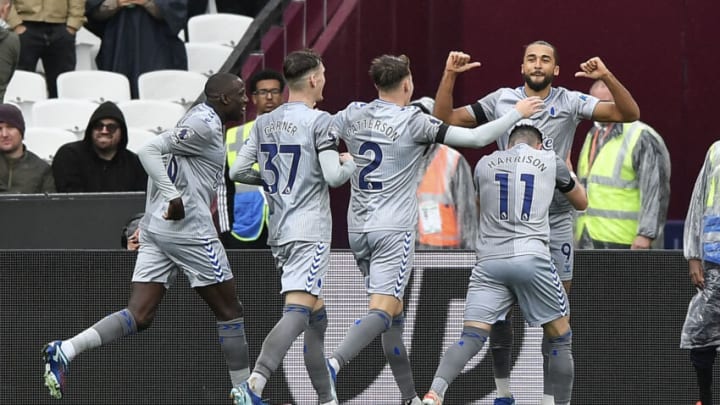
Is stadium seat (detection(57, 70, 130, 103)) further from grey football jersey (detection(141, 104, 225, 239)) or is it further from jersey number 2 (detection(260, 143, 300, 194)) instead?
jersey number 2 (detection(260, 143, 300, 194))

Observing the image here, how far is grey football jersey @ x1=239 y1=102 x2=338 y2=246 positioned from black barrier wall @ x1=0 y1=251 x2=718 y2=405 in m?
1.69

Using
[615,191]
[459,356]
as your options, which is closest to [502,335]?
[459,356]

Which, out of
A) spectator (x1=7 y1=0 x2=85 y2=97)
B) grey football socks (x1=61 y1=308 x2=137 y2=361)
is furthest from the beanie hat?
grey football socks (x1=61 y1=308 x2=137 y2=361)

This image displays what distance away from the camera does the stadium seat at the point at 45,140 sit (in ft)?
49.5

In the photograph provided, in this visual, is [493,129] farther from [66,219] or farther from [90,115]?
[90,115]

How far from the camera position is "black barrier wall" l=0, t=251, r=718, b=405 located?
12438mm

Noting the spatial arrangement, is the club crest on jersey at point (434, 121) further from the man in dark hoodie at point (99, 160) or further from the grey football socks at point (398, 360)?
the man in dark hoodie at point (99, 160)

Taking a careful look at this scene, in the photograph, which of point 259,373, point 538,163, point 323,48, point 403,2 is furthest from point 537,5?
point 259,373

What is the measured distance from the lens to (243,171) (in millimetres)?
10992

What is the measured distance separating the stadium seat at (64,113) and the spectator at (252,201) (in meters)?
2.76

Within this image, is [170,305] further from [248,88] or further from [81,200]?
[248,88]

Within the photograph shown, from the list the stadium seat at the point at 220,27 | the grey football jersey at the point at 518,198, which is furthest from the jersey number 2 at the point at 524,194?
the stadium seat at the point at 220,27

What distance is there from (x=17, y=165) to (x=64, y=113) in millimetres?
1839

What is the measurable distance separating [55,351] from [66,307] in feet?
6.23
